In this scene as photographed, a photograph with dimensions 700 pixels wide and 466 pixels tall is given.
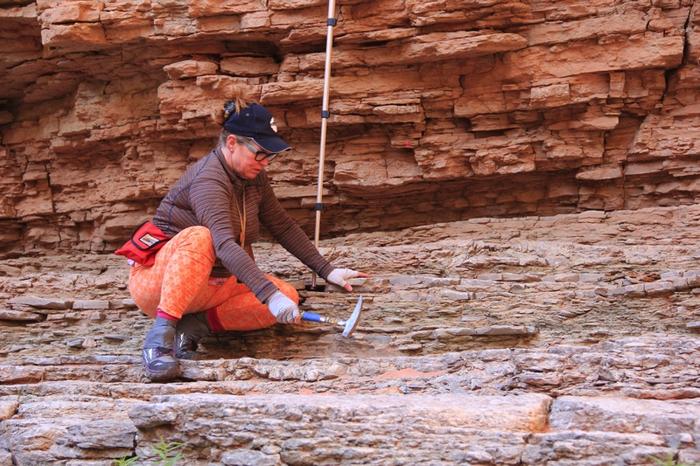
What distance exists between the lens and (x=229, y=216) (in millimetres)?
4715

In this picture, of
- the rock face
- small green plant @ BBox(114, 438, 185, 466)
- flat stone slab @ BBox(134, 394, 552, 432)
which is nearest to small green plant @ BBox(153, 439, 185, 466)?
small green plant @ BBox(114, 438, 185, 466)

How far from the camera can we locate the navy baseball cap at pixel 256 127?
4.73 metres

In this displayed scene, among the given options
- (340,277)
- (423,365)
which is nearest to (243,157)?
(340,277)

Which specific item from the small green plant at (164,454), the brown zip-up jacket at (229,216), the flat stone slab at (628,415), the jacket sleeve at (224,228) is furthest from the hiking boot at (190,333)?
the flat stone slab at (628,415)

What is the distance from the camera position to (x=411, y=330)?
16.9ft

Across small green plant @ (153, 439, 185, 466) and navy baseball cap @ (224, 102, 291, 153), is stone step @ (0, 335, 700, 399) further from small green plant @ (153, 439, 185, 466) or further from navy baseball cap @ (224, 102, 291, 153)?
navy baseball cap @ (224, 102, 291, 153)

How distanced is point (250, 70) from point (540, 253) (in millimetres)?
3279

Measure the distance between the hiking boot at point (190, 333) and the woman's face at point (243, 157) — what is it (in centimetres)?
88

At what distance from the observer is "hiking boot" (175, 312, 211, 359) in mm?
4875

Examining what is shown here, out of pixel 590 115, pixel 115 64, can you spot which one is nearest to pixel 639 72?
Answer: pixel 590 115

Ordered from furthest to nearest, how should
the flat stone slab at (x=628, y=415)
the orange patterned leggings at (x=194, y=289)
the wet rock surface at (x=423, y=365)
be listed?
1. the orange patterned leggings at (x=194, y=289)
2. the wet rock surface at (x=423, y=365)
3. the flat stone slab at (x=628, y=415)

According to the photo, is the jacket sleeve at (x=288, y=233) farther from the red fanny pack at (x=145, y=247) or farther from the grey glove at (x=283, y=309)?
the grey glove at (x=283, y=309)

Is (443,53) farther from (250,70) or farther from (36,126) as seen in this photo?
(36,126)

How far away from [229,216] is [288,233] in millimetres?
686
